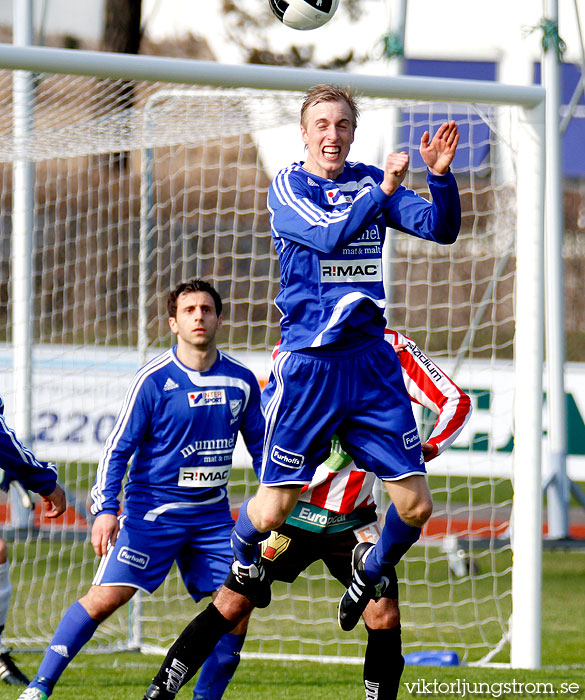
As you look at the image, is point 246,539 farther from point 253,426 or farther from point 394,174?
point 394,174

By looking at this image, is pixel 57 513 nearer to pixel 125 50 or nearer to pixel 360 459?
pixel 360 459

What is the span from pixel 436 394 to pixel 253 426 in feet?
3.41

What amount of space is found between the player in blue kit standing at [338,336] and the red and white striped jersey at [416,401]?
19.5 inches

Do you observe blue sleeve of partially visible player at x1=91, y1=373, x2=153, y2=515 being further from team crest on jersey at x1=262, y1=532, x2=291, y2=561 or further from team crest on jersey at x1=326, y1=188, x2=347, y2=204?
team crest on jersey at x1=326, y1=188, x2=347, y2=204

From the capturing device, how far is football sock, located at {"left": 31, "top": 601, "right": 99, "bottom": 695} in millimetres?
4562

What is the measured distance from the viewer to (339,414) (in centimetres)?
382

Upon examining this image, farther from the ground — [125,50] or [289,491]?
[125,50]

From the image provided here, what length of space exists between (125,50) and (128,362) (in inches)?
469

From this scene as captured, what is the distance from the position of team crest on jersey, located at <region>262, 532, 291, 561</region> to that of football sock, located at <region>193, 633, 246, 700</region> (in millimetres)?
413

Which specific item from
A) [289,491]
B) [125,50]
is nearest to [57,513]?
[289,491]

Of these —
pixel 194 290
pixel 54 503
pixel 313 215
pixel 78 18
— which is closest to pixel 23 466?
pixel 54 503

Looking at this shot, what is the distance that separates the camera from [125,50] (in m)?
19.5

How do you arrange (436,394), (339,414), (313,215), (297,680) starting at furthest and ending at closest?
(297,680) < (436,394) < (339,414) < (313,215)

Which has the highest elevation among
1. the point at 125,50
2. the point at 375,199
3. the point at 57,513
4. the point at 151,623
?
the point at 125,50
